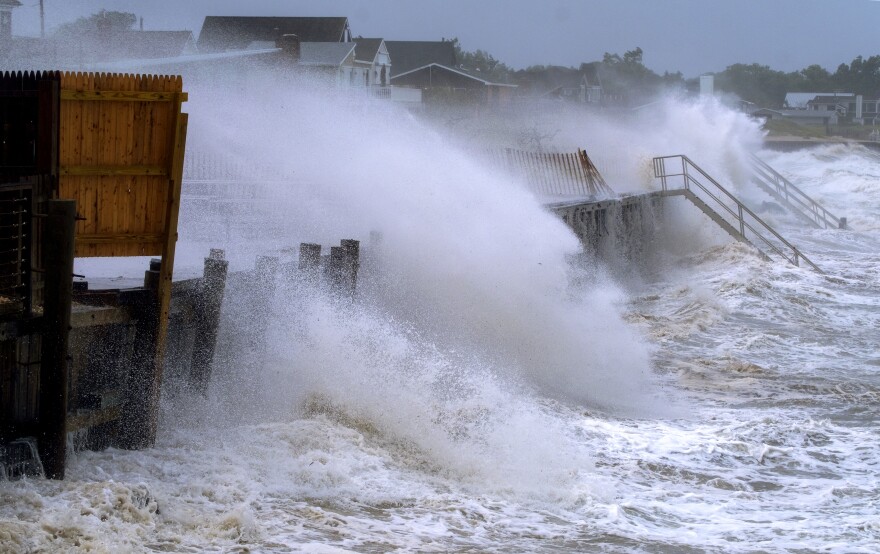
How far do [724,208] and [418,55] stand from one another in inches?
1894

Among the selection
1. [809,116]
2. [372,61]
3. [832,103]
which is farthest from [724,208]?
[832,103]

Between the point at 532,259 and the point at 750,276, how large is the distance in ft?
30.2

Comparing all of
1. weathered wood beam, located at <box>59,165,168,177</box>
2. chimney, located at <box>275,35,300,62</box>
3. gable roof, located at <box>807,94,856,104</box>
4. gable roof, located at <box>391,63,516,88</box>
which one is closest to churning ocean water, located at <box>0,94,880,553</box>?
weathered wood beam, located at <box>59,165,168,177</box>

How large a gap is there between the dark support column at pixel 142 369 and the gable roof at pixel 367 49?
4843 centimetres

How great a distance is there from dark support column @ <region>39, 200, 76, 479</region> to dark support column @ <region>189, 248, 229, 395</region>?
225cm

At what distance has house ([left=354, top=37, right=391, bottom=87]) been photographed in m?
56.1

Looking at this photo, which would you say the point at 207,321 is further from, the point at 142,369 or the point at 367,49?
the point at 367,49

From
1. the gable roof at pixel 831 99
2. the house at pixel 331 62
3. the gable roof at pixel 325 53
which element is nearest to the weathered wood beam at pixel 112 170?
the house at pixel 331 62

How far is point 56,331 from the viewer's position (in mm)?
7781

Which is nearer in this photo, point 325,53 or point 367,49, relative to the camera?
point 325,53

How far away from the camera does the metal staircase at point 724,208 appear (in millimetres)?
27734

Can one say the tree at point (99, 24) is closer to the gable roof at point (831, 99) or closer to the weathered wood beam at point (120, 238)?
the weathered wood beam at point (120, 238)

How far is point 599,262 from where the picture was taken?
25391 mm

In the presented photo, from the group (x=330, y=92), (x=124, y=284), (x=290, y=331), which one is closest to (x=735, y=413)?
(x=290, y=331)
